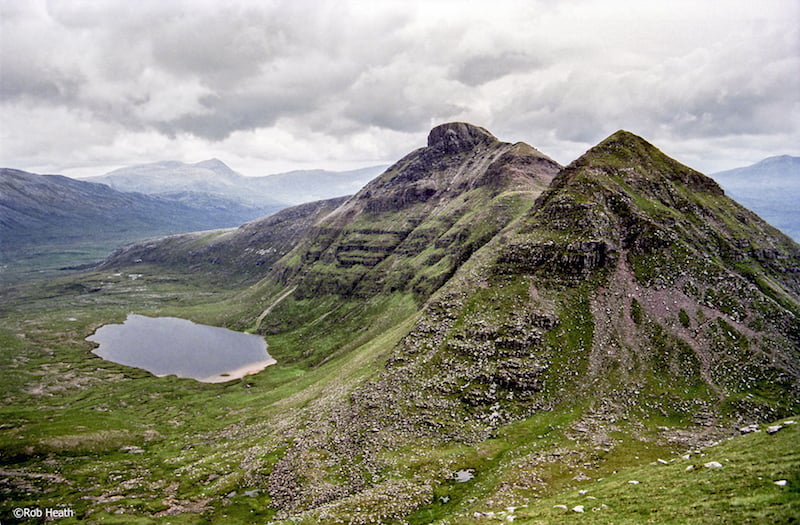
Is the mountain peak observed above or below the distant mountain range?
above

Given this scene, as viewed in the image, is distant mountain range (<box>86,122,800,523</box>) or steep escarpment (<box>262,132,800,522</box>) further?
steep escarpment (<box>262,132,800,522</box>)

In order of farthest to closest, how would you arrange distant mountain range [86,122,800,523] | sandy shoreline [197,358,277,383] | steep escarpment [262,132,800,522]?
sandy shoreline [197,358,277,383] < steep escarpment [262,132,800,522] < distant mountain range [86,122,800,523]

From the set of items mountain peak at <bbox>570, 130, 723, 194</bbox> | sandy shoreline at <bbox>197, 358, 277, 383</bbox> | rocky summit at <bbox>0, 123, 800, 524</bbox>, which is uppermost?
mountain peak at <bbox>570, 130, 723, 194</bbox>

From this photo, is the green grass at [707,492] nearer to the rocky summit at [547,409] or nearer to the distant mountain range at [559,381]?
the rocky summit at [547,409]

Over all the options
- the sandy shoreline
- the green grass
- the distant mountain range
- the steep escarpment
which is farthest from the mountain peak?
the sandy shoreline

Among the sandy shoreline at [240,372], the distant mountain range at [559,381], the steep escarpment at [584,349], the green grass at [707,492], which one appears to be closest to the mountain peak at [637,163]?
the distant mountain range at [559,381]

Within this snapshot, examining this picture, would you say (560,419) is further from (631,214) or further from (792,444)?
(631,214)

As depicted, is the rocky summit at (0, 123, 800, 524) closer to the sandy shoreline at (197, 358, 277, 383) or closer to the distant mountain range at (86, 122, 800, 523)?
the distant mountain range at (86, 122, 800, 523)

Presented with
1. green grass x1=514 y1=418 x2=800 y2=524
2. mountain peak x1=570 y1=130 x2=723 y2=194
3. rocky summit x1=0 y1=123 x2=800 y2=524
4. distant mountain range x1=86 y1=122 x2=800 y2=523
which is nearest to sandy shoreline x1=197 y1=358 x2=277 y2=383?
rocky summit x1=0 y1=123 x2=800 y2=524

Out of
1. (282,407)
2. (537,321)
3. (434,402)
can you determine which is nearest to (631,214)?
(537,321)

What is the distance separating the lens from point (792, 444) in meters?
37.0

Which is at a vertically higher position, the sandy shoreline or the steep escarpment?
the steep escarpment

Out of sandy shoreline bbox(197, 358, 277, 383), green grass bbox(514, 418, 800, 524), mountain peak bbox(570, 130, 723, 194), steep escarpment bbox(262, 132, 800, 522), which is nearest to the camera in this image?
green grass bbox(514, 418, 800, 524)

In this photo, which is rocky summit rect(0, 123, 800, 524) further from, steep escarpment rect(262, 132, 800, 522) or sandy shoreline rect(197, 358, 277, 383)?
sandy shoreline rect(197, 358, 277, 383)
